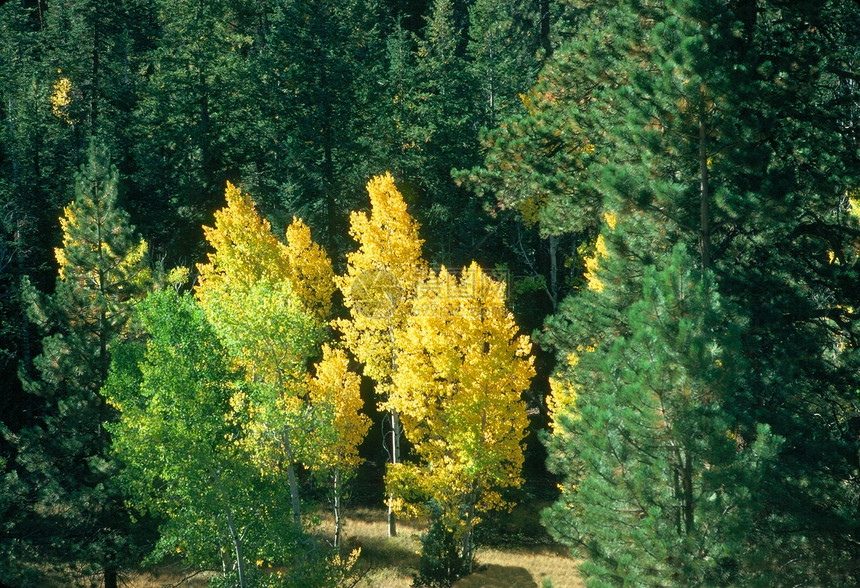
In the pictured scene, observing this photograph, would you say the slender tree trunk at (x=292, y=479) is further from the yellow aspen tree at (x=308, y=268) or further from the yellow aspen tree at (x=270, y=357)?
the yellow aspen tree at (x=308, y=268)

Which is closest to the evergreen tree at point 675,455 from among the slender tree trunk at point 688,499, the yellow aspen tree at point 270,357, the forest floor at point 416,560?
the slender tree trunk at point 688,499

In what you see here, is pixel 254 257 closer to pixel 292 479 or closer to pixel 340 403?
pixel 340 403

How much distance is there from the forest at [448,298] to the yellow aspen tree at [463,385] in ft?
0.31

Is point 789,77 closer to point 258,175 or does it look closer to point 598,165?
point 598,165

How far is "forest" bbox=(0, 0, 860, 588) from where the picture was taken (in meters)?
10.1

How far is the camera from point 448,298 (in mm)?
22938

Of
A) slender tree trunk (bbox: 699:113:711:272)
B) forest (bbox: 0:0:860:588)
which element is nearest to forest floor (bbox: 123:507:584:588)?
forest (bbox: 0:0:860:588)

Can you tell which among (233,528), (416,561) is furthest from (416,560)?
(233,528)

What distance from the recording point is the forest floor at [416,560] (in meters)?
24.4

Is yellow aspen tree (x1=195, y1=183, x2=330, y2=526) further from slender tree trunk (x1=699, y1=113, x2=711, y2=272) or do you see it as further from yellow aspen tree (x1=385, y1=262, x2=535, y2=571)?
slender tree trunk (x1=699, y1=113, x2=711, y2=272)

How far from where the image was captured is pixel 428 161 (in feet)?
123

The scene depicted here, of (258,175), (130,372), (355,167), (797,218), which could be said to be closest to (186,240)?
(258,175)

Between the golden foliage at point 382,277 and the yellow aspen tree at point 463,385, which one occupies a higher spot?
the golden foliage at point 382,277

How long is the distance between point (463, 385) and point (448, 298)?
263 cm
